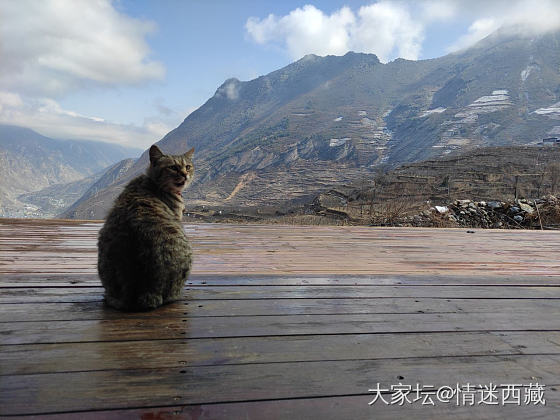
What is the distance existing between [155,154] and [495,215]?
8.42 m

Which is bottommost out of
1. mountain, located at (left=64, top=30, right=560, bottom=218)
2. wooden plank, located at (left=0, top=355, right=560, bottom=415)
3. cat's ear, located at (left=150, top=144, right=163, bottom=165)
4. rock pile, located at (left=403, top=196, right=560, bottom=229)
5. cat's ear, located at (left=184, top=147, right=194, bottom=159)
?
wooden plank, located at (left=0, top=355, right=560, bottom=415)

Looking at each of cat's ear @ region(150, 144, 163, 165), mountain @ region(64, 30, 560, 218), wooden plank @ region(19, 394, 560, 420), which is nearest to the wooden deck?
wooden plank @ region(19, 394, 560, 420)

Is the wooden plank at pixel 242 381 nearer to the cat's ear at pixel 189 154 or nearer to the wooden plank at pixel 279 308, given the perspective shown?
the wooden plank at pixel 279 308

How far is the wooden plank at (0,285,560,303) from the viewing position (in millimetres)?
1883

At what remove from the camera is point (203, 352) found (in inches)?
51.6

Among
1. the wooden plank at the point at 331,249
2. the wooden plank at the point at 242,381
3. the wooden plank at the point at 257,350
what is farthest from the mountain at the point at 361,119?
the wooden plank at the point at 242,381

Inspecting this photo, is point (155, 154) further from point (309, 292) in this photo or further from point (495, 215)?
point (495, 215)

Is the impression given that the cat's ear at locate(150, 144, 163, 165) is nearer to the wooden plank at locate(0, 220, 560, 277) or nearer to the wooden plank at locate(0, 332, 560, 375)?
the wooden plank at locate(0, 220, 560, 277)

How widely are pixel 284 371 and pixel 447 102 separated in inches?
5104

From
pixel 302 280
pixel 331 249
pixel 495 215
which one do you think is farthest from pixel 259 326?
pixel 495 215

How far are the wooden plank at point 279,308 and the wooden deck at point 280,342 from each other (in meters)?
0.01

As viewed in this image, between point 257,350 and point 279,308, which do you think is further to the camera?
point 279,308

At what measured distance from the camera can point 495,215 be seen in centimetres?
850

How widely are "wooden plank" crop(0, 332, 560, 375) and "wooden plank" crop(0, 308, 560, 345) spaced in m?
0.05
